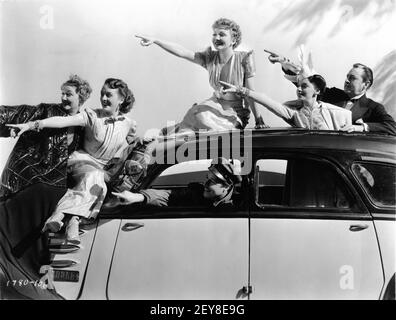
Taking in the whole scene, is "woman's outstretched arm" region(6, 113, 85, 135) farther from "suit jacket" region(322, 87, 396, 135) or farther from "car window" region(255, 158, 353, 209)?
"suit jacket" region(322, 87, 396, 135)

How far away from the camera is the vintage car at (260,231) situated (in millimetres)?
3283

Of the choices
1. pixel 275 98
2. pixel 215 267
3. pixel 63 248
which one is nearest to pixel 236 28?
pixel 275 98

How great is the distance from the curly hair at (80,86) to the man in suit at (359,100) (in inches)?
48.2

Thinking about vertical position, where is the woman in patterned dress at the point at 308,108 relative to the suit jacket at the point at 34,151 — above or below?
above

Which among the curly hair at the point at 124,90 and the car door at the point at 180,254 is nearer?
the car door at the point at 180,254

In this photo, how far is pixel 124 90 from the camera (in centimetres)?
360

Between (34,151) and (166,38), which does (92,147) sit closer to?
(34,151)

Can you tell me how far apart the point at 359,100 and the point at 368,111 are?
0.09 m

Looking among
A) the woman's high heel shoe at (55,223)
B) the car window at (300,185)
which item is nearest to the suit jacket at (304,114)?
the car window at (300,185)

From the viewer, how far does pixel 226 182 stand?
342cm

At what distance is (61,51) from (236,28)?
3.87 feet

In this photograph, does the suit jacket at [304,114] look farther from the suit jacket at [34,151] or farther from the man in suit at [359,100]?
the suit jacket at [34,151]

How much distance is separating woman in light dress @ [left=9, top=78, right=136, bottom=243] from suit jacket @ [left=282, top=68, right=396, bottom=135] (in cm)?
112

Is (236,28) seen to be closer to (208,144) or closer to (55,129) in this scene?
(208,144)
